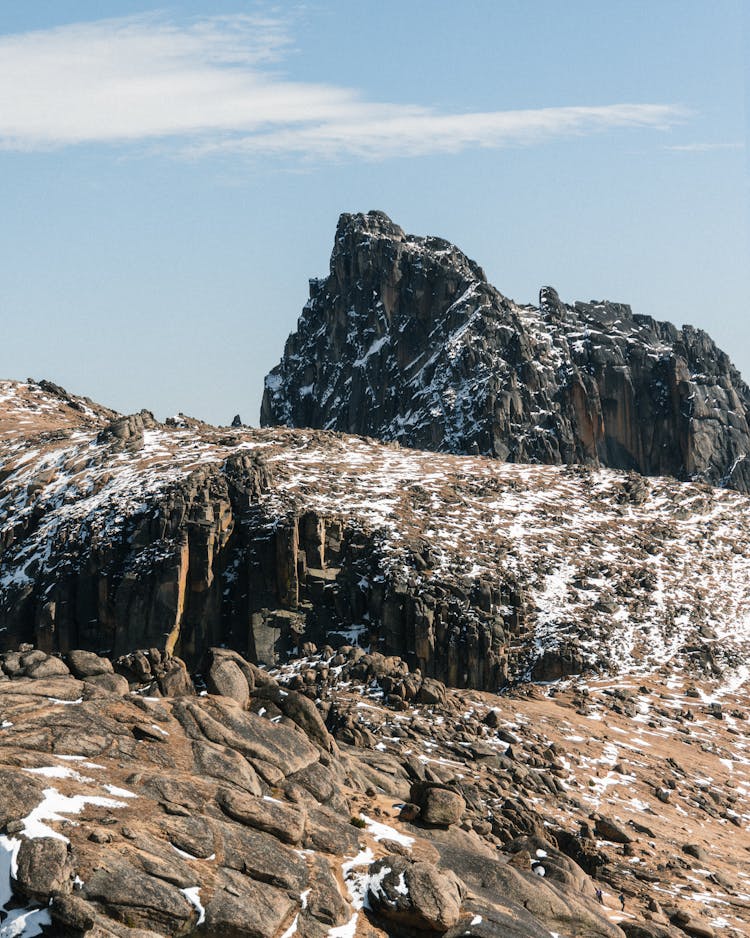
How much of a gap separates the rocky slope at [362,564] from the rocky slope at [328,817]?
14.7m

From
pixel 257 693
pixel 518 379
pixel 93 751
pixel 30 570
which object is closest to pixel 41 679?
pixel 93 751

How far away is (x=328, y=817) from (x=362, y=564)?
138 feet

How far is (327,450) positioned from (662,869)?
5350 centimetres

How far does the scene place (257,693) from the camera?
44719 mm

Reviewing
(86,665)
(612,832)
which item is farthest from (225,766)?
(612,832)

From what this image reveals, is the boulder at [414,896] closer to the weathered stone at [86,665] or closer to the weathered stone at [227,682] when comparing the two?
the weathered stone at [227,682]

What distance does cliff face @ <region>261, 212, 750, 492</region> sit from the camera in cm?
16100

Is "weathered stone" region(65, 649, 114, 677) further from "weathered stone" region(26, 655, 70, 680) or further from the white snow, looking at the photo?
the white snow

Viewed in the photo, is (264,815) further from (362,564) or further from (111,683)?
(362,564)

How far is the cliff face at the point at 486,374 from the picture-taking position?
528ft

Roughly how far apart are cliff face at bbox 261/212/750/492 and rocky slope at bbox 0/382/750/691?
213ft

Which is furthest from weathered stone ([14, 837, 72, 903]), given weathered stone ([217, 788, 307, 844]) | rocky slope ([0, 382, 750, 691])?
rocky slope ([0, 382, 750, 691])

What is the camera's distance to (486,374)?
160250 mm

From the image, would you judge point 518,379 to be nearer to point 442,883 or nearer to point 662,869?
point 662,869
